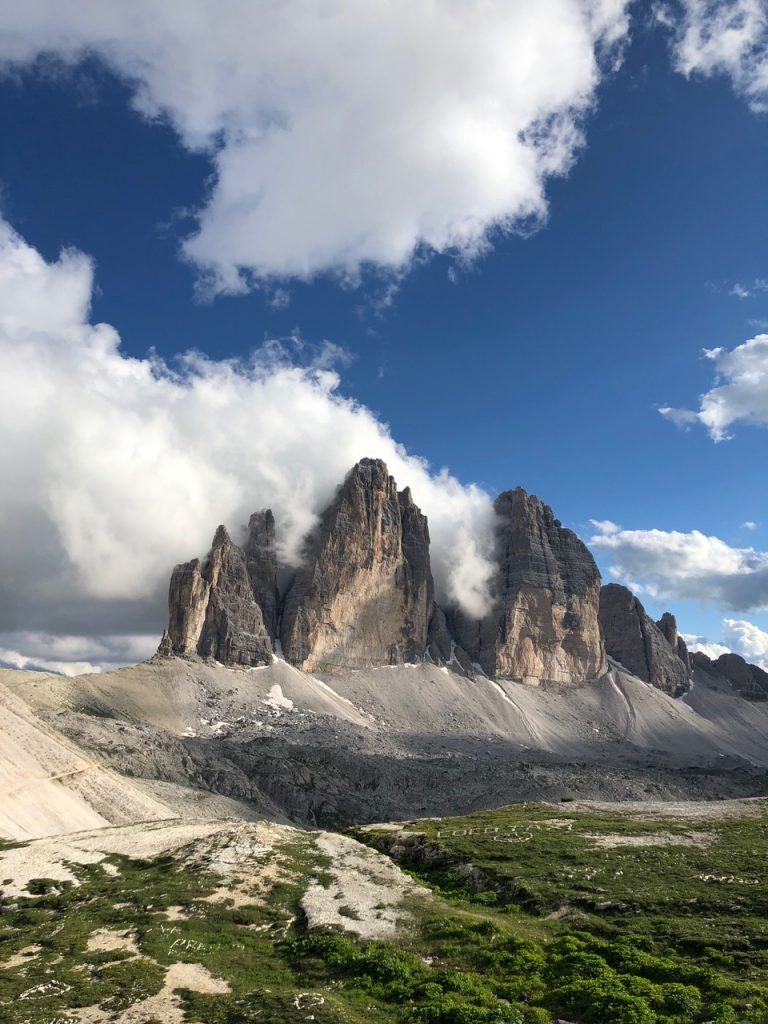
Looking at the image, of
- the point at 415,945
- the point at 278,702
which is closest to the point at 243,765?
the point at 278,702

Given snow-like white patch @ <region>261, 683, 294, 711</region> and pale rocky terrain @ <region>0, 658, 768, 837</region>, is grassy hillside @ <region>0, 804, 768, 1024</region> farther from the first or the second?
snow-like white patch @ <region>261, 683, 294, 711</region>

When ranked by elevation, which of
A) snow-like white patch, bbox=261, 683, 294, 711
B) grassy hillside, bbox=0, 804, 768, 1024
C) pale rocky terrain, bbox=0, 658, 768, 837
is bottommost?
grassy hillside, bbox=0, 804, 768, 1024

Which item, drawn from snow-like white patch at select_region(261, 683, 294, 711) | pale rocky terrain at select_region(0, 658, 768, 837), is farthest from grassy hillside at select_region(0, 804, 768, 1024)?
→ snow-like white patch at select_region(261, 683, 294, 711)

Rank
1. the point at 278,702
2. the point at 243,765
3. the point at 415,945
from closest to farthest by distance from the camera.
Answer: the point at 415,945, the point at 243,765, the point at 278,702

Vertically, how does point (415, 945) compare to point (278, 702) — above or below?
below

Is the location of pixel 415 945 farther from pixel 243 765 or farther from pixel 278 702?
pixel 278 702

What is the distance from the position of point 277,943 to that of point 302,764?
356 feet

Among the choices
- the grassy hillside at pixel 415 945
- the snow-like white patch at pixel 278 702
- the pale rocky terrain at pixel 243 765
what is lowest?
the grassy hillside at pixel 415 945

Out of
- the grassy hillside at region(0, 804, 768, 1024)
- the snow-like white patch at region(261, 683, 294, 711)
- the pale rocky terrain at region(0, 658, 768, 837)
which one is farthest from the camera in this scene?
the snow-like white patch at region(261, 683, 294, 711)

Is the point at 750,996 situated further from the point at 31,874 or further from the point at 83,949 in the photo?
the point at 31,874

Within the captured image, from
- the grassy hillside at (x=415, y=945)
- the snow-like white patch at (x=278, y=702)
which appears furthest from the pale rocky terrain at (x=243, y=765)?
the grassy hillside at (x=415, y=945)

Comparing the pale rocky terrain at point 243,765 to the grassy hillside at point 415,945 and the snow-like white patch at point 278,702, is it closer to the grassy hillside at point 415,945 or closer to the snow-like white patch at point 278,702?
the snow-like white patch at point 278,702

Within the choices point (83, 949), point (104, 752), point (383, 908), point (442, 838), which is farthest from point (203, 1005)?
point (104, 752)

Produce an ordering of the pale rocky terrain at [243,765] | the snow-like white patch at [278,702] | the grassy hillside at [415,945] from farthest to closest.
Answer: the snow-like white patch at [278,702]
the pale rocky terrain at [243,765]
the grassy hillside at [415,945]
